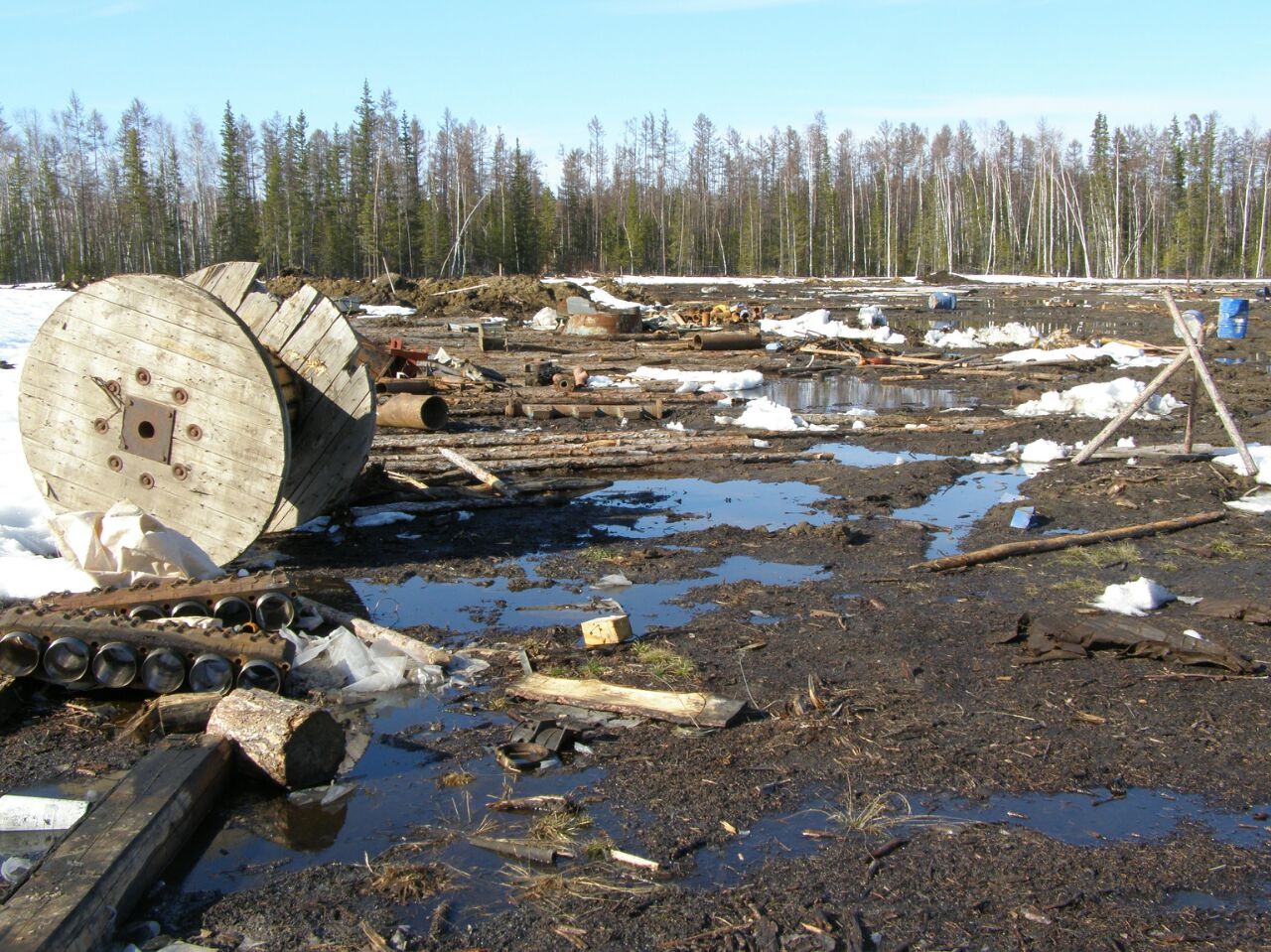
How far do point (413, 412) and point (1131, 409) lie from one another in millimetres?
9250

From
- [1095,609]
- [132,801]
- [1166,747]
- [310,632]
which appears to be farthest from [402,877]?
[1095,609]

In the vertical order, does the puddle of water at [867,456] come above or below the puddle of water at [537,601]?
above

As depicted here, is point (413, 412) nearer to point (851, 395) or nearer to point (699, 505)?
point (699, 505)

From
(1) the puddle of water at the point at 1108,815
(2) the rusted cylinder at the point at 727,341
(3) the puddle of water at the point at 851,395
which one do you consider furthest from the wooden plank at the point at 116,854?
(2) the rusted cylinder at the point at 727,341

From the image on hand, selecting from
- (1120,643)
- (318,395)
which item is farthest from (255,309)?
(1120,643)

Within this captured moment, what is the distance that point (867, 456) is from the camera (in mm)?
14117

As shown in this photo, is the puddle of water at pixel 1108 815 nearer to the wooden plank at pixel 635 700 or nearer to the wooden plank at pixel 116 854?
the wooden plank at pixel 635 700

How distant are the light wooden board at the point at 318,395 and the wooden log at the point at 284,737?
13.9 ft

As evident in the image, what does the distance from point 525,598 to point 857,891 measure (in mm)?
4312

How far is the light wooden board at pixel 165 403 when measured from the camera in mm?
7793

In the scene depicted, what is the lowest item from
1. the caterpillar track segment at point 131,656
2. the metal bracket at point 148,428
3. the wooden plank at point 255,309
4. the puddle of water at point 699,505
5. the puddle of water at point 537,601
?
the puddle of water at point 537,601

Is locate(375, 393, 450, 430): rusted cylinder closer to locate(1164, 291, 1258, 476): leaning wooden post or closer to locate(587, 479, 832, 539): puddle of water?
locate(587, 479, 832, 539): puddle of water

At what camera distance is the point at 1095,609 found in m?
7.29

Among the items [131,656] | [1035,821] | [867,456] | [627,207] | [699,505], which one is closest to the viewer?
[1035,821]
